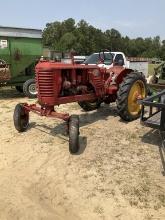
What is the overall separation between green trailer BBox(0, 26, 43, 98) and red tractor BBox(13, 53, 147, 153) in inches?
163

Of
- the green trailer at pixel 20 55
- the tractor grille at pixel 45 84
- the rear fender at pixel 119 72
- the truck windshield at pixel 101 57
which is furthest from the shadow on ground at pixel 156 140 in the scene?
the green trailer at pixel 20 55

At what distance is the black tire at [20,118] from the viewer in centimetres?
706

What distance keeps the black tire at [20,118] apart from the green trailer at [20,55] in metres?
4.55

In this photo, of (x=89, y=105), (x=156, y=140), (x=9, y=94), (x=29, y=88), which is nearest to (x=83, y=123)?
(x=89, y=105)

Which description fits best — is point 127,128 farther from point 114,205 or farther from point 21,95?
point 21,95

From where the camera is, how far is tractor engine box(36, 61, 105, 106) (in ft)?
21.2

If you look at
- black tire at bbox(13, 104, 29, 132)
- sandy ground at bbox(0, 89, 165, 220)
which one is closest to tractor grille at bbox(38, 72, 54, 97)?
black tire at bbox(13, 104, 29, 132)

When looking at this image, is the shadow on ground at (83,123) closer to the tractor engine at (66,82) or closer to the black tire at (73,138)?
the black tire at (73,138)

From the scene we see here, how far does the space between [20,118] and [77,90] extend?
1321 millimetres

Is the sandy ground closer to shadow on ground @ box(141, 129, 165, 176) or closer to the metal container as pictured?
shadow on ground @ box(141, 129, 165, 176)

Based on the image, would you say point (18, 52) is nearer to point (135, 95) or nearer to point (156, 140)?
point (135, 95)

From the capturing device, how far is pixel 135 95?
7938 mm

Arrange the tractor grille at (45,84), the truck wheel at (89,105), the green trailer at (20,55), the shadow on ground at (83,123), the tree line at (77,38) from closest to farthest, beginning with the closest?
the tractor grille at (45,84)
the shadow on ground at (83,123)
the truck wheel at (89,105)
the green trailer at (20,55)
the tree line at (77,38)

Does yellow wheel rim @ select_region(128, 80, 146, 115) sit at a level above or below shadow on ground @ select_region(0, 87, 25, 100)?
above
